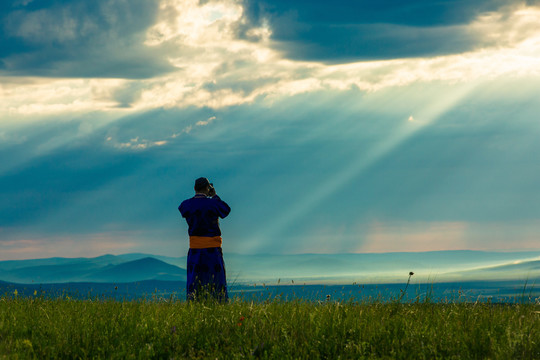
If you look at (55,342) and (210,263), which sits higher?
(210,263)

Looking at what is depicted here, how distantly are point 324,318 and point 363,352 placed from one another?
1.62m

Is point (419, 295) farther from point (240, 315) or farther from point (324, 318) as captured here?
point (240, 315)

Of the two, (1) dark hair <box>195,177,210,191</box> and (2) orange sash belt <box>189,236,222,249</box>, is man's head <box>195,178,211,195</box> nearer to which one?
(1) dark hair <box>195,177,210,191</box>

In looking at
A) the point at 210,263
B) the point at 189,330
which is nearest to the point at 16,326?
the point at 189,330

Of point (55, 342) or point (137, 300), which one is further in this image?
point (137, 300)

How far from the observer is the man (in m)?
12.9

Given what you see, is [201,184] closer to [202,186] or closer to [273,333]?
[202,186]

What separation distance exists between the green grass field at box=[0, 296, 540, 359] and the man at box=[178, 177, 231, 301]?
7.71 feet

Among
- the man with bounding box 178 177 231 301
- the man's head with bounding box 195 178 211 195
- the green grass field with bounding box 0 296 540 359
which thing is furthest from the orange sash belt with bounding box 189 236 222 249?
the green grass field with bounding box 0 296 540 359

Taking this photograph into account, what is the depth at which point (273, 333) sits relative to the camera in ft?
27.6

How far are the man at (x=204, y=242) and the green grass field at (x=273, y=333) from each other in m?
2.35

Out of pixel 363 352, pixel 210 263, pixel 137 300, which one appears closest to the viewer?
pixel 363 352

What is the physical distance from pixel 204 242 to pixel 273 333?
4.94m

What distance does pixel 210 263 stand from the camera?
514 inches
